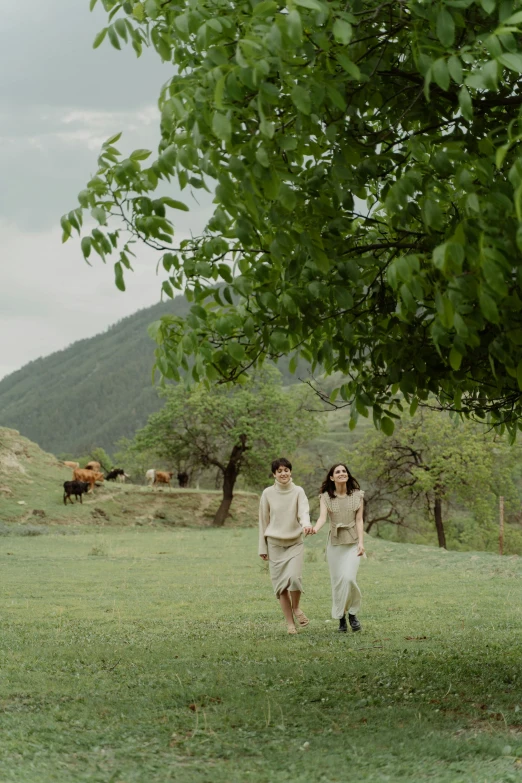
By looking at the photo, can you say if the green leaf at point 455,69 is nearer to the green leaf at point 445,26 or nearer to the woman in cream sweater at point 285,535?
the green leaf at point 445,26

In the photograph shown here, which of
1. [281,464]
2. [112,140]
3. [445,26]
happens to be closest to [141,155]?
[112,140]

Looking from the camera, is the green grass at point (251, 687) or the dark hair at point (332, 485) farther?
the dark hair at point (332, 485)

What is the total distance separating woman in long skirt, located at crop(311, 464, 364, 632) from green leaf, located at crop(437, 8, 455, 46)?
8.15 metres

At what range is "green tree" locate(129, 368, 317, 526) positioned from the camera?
143ft

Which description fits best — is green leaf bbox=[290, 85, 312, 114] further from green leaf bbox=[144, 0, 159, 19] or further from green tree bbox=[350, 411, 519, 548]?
green tree bbox=[350, 411, 519, 548]

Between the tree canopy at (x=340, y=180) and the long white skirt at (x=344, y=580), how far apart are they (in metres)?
4.92

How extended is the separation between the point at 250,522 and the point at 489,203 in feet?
138

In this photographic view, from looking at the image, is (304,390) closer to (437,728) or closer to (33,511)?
(33,511)

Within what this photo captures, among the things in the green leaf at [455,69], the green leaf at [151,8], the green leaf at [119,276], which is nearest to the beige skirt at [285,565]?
the green leaf at [119,276]

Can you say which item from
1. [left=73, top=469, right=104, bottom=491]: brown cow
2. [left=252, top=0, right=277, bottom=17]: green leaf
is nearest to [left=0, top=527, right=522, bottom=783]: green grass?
[left=252, top=0, right=277, bottom=17]: green leaf

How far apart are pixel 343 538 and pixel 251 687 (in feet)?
13.0

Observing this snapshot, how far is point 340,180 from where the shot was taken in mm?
5770

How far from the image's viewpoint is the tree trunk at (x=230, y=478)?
1730 inches

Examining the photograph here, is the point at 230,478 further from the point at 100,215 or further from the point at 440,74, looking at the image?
the point at 440,74
